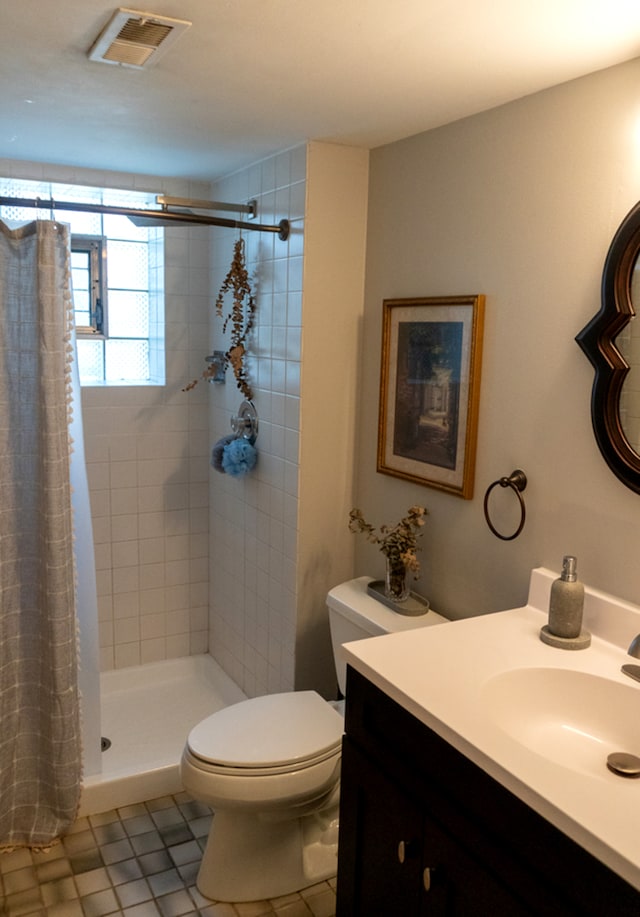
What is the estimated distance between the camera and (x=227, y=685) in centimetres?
317

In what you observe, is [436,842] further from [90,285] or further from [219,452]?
[90,285]

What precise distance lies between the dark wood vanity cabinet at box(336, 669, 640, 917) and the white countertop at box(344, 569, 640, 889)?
4cm

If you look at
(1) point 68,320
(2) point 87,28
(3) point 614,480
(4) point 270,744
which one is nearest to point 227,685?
(4) point 270,744

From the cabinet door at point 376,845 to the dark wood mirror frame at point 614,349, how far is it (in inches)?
A: 31.8

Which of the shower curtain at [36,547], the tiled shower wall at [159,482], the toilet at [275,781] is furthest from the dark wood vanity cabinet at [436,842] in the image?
the tiled shower wall at [159,482]

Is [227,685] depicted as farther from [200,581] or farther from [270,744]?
[270,744]

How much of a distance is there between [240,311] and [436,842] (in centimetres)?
196

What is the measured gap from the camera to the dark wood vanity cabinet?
1.07 metres

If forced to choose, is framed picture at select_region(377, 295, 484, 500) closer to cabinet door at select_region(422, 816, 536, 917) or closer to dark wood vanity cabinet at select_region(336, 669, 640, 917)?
dark wood vanity cabinet at select_region(336, 669, 640, 917)

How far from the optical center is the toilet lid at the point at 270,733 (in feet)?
6.38

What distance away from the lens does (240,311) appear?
277 centimetres

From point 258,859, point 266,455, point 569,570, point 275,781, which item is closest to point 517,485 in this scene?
point 569,570

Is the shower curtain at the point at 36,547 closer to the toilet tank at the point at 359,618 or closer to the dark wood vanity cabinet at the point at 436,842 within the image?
the toilet tank at the point at 359,618

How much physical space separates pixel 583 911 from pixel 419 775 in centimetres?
39
